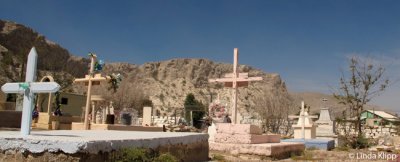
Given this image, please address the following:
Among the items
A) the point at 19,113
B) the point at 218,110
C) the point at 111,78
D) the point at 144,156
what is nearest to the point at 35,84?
the point at 144,156

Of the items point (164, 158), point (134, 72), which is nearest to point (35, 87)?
point (164, 158)

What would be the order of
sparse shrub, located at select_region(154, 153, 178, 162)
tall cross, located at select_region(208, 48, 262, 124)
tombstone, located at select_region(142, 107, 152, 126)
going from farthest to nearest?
1. tombstone, located at select_region(142, 107, 152, 126)
2. tall cross, located at select_region(208, 48, 262, 124)
3. sparse shrub, located at select_region(154, 153, 178, 162)

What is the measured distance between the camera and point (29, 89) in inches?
245

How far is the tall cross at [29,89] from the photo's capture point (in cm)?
600

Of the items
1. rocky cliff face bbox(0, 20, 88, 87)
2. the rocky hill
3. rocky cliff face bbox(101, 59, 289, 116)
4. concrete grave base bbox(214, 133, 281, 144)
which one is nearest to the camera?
concrete grave base bbox(214, 133, 281, 144)

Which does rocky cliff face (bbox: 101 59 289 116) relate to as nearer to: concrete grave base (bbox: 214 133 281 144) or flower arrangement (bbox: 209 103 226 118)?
flower arrangement (bbox: 209 103 226 118)

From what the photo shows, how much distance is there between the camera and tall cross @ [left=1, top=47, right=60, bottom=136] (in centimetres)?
600

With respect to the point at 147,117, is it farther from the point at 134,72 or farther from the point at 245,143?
the point at 134,72

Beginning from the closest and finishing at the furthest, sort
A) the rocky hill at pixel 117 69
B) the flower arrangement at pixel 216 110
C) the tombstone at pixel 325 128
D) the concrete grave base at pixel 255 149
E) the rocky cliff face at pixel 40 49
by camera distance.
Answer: the concrete grave base at pixel 255 149, the tombstone at pixel 325 128, the flower arrangement at pixel 216 110, the rocky hill at pixel 117 69, the rocky cliff face at pixel 40 49

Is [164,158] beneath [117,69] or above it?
beneath

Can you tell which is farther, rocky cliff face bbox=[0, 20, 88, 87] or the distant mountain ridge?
rocky cliff face bbox=[0, 20, 88, 87]

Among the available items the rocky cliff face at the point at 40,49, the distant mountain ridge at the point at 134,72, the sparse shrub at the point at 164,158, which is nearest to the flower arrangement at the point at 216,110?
the sparse shrub at the point at 164,158

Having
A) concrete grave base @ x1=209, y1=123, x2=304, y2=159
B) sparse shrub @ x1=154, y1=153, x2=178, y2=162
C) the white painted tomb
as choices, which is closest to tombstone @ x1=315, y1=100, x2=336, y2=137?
the white painted tomb

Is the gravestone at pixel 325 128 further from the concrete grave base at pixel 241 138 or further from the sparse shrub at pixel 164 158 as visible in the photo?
the sparse shrub at pixel 164 158
